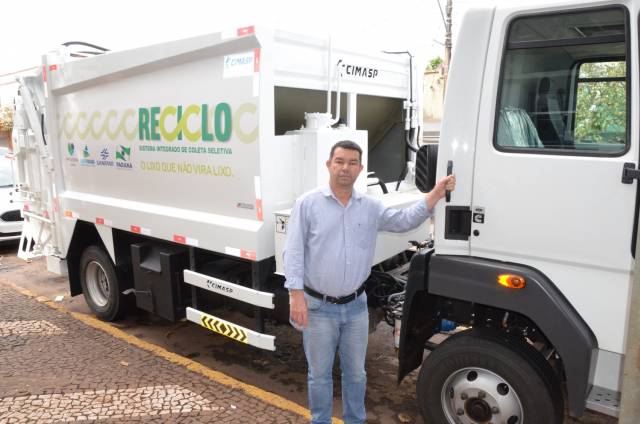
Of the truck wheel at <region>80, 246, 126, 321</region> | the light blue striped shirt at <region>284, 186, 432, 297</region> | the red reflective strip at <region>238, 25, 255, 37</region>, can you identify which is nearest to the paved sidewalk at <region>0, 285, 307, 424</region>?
the truck wheel at <region>80, 246, 126, 321</region>

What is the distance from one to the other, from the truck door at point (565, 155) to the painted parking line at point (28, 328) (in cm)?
432

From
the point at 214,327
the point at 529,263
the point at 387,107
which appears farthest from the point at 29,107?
the point at 529,263

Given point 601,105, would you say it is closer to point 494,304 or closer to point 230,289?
point 494,304

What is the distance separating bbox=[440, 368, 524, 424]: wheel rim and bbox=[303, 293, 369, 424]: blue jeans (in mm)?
492

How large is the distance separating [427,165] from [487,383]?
1171 millimetres

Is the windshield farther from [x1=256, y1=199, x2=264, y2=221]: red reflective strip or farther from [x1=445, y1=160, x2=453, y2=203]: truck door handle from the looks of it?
[x1=445, y1=160, x2=453, y2=203]: truck door handle

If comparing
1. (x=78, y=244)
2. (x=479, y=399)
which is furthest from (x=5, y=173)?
(x=479, y=399)

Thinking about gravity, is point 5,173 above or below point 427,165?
below

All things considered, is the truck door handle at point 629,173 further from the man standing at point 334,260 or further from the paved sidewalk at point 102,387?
the paved sidewalk at point 102,387

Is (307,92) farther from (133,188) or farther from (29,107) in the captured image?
(29,107)

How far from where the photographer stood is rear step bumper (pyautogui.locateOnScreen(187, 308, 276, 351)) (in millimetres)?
3545

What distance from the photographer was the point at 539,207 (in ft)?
7.95

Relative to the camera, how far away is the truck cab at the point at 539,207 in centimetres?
226

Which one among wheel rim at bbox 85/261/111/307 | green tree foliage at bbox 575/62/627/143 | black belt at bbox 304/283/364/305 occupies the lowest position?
wheel rim at bbox 85/261/111/307
